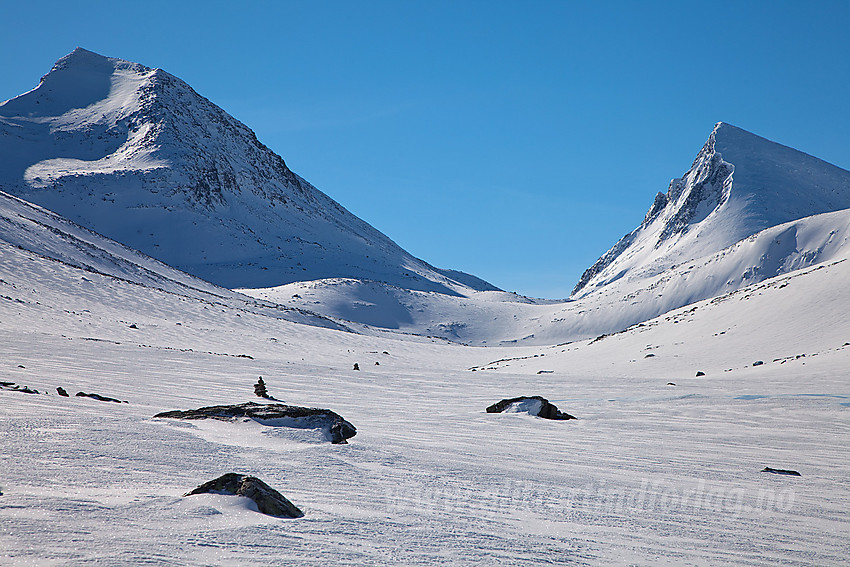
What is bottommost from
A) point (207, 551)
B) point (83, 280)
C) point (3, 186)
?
point (207, 551)

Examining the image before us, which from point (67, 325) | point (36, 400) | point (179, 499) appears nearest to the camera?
point (179, 499)

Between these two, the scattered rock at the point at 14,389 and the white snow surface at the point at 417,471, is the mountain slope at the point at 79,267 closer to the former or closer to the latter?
the white snow surface at the point at 417,471

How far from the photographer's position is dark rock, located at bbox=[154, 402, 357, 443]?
729 centimetres

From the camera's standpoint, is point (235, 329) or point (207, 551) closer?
point (207, 551)

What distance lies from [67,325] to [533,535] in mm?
24399

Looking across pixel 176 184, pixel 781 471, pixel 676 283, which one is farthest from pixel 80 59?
pixel 781 471

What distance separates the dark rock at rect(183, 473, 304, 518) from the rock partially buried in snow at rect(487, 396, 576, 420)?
25.2 ft

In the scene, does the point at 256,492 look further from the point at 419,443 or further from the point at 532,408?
the point at 532,408

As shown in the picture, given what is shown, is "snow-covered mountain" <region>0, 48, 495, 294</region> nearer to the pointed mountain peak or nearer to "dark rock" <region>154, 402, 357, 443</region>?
the pointed mountain peak

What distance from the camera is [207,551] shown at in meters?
3.38

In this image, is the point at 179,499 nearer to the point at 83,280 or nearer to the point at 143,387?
the point at 143,387

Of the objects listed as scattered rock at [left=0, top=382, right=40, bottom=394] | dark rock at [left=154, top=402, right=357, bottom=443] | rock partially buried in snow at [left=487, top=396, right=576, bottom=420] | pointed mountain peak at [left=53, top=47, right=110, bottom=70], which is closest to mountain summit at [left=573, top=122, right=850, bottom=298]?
rock partially buried in snow at [left=487, top=396, right=576, bottom=420]

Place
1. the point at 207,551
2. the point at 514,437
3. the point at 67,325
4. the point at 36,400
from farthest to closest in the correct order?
1. the point at 67,325
2. the point at 514,437
3. the point at 36,400
4. the point at 207,551

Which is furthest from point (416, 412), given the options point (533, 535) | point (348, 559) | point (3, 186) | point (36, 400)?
point (3, 186)
